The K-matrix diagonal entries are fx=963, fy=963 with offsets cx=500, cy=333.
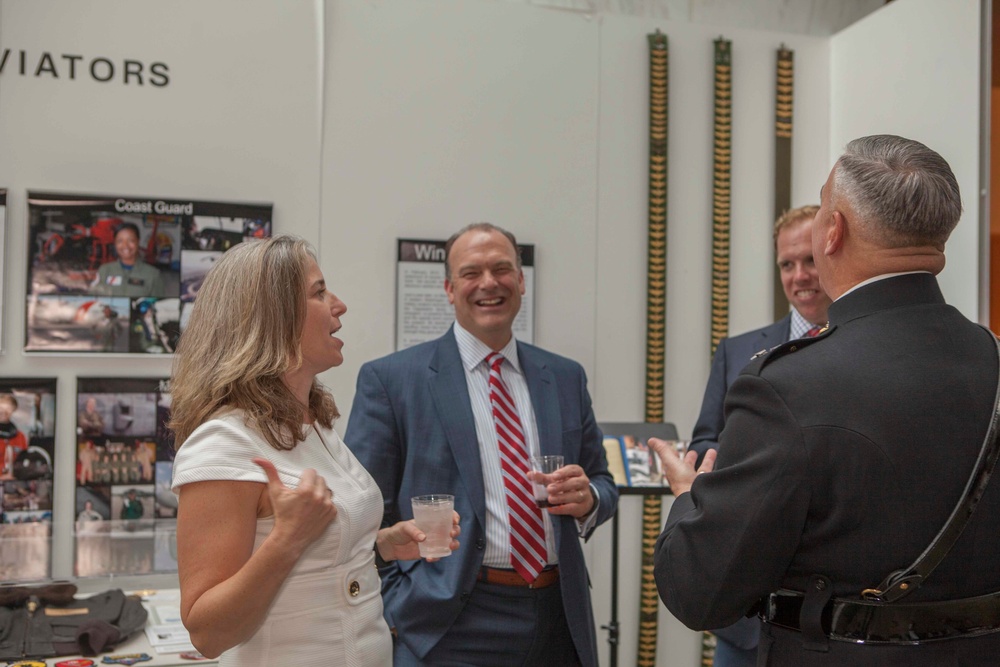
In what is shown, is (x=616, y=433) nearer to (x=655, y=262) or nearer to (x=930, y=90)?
(x=655, y=262)

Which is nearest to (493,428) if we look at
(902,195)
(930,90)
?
(902,195)

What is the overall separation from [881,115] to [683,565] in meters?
3.35

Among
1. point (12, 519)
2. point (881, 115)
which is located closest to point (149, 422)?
point (12, 519)

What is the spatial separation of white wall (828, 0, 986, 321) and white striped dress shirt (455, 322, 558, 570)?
1963mm

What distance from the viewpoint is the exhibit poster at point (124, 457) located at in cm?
381

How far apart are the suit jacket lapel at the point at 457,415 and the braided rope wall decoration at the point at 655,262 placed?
1.75 meters

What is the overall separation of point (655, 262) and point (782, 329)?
130 centimetres

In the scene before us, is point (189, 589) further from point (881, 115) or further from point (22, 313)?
point (881, 115)

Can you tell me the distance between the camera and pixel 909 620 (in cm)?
162

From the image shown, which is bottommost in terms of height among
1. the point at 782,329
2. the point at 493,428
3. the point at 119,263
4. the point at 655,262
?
the point at 493,428

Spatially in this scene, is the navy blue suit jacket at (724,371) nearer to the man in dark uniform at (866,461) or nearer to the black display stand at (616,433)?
the black display stand at (616,433)

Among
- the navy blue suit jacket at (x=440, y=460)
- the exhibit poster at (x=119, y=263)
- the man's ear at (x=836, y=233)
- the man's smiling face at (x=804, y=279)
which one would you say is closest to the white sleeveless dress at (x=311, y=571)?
the navy blue suit jacket at (x=440, y=460)

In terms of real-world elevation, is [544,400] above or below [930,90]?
below

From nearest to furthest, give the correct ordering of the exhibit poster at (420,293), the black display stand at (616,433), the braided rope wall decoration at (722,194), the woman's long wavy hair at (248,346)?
the woman's long wavy hair at (248,346), the black display stand at (616,433), the exhibit poster at (420,293), the braided rope wall decoration at (722,194)
